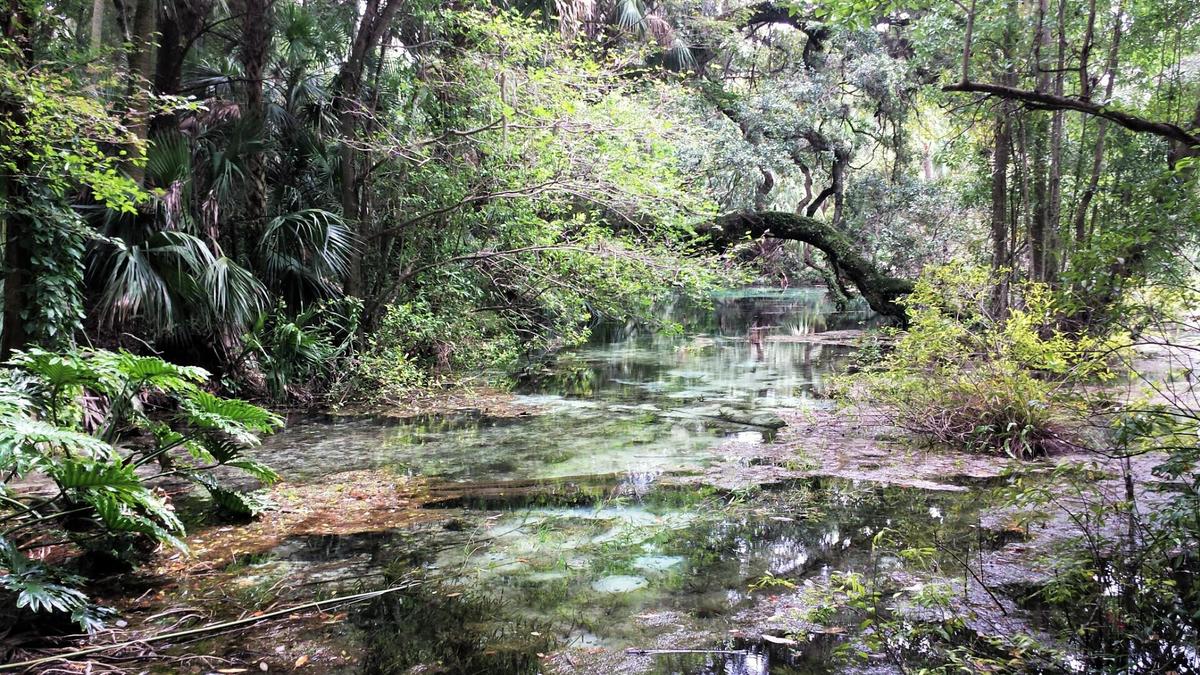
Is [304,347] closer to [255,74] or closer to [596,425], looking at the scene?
[255,74]

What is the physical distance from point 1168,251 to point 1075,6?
6568 mm

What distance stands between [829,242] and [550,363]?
5.05m

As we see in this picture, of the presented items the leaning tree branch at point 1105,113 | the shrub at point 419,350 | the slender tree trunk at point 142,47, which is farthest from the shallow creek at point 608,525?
the slender tree trunk at point 142,47

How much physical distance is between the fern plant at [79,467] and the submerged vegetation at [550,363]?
0.03m

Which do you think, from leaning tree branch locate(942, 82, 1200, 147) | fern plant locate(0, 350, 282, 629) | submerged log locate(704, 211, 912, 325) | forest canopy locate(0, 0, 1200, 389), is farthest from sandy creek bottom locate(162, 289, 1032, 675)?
submerged log locate(704, 211, 912, 325)

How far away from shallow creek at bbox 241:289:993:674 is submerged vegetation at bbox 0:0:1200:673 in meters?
0.03

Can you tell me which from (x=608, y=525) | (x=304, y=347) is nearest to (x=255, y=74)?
(x=304, y=347)

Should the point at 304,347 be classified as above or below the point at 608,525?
above

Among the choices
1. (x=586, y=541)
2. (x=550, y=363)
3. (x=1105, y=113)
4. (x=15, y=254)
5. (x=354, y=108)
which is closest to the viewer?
(x=1105, y=113)

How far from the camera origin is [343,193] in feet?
29.7

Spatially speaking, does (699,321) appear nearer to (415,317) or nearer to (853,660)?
(415,317)

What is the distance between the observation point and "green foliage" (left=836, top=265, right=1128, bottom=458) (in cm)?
548

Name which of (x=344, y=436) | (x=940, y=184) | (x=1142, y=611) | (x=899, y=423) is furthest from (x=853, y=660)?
(x=940, y=184)

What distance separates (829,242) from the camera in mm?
11008
